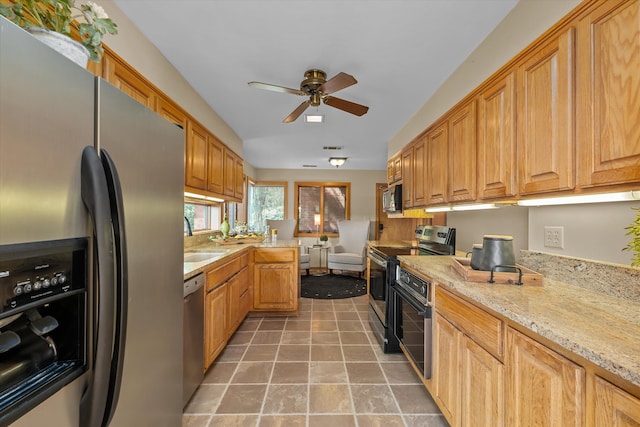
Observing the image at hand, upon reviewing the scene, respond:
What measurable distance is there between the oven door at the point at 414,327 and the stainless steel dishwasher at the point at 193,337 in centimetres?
142

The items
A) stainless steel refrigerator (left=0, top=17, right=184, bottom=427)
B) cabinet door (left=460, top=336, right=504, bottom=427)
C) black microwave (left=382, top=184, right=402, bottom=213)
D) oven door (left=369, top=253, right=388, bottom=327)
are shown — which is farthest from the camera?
black microwave (left=382, top=184, right=402, bottom=213)

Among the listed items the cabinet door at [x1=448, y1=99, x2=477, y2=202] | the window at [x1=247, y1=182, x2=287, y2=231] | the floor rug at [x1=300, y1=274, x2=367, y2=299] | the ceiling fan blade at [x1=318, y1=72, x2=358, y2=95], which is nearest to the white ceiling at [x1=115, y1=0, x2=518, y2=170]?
the ceiling fan blade at [x1=318, y1=72, x2=358, y2=95]

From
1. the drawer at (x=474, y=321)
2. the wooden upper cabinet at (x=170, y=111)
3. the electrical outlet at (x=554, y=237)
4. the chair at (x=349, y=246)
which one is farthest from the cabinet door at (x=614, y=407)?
the chair at (x=349, y=246)

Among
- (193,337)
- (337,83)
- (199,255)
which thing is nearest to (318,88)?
(337,83)

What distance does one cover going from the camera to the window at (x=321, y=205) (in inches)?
261

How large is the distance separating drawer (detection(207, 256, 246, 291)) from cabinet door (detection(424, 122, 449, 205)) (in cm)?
192

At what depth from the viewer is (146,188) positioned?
0.92 metres

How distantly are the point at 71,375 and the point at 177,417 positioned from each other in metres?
0.69

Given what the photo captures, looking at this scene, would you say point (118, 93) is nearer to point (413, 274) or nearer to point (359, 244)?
point (413, 274)

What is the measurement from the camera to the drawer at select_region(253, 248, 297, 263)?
3291 millimetres

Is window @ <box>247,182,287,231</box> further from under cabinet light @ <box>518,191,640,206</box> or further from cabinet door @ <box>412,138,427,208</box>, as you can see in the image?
under cabinet light @ <box>518,191,640,206</box>

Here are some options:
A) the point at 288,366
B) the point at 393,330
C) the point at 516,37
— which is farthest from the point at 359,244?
the point at 516,37

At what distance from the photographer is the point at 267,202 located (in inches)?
262

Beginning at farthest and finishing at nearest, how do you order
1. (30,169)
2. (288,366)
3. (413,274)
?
(288,366) → (413,274) → (30,169)
